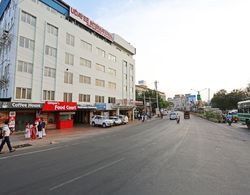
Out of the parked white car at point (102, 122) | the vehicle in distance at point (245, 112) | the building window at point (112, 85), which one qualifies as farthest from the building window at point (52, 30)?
the vehicle in distance at point (245, 112)

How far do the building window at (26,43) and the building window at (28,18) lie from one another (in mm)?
2475

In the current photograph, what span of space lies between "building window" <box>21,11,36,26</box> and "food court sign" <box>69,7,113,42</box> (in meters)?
9.68

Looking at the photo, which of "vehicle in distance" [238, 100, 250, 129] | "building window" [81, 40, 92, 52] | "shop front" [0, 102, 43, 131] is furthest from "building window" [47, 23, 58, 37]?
"vehicle in distance" [238, 100, 250, 129]

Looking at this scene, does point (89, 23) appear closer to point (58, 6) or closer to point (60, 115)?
point (58, 6)

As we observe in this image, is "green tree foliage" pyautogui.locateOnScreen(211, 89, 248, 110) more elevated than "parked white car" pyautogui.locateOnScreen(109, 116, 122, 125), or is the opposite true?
"green tree foliage" pyautogui.locateOnScreen(211, 89, 248, 110)

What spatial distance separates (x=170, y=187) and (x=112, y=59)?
146 ft

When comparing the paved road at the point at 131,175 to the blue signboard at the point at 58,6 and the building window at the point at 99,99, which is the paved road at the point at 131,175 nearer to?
the blue signboard at the point at 58,6

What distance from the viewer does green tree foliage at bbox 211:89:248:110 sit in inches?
2960

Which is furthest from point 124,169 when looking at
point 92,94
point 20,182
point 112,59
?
point 112,59

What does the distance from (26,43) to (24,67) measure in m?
3.28

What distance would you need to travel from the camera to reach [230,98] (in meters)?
79.1

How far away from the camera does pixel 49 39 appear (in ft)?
102

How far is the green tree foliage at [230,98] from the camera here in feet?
247

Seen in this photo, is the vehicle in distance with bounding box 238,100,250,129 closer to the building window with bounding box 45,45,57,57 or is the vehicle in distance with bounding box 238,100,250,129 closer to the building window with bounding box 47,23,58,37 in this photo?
the building window with bounding box 45,45,57,57
